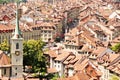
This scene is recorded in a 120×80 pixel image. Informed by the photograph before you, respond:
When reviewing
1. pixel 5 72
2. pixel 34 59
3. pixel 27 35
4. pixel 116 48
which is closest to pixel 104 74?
pixel 34 59

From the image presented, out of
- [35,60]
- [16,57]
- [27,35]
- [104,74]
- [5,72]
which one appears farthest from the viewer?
[27,35]

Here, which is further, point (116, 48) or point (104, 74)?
point (116, 48)

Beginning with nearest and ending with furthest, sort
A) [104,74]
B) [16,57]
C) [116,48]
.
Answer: [16,57] → [104,74] → [116,48]

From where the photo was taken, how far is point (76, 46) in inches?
3184

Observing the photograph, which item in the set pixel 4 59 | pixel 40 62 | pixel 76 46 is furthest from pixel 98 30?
pixel 4 59

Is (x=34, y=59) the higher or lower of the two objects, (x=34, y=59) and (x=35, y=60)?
the higher

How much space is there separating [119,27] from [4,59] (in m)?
49.1

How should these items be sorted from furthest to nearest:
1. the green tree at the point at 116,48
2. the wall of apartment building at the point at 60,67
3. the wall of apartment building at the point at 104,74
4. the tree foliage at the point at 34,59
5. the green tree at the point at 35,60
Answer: the green tree at the point at 116,48 → the wall of apartment building at the point at 60,67 → the tree foliage at the point at 34,59 → the green tree at the point at 35,60 → the wall of apartment building at the point at 104,74

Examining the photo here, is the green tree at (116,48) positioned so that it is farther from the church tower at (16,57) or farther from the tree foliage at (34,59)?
the church tower at (16,57)

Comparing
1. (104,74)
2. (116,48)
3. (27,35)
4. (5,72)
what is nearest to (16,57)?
(5,72)

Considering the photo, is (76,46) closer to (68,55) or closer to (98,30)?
(68,55)

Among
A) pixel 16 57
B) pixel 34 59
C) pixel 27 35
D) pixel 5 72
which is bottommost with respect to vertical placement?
pixel 5 72

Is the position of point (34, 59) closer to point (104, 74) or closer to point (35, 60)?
point (35, 60)

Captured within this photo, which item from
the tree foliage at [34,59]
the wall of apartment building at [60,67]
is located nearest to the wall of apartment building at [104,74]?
the tree foliage at [34,59]
